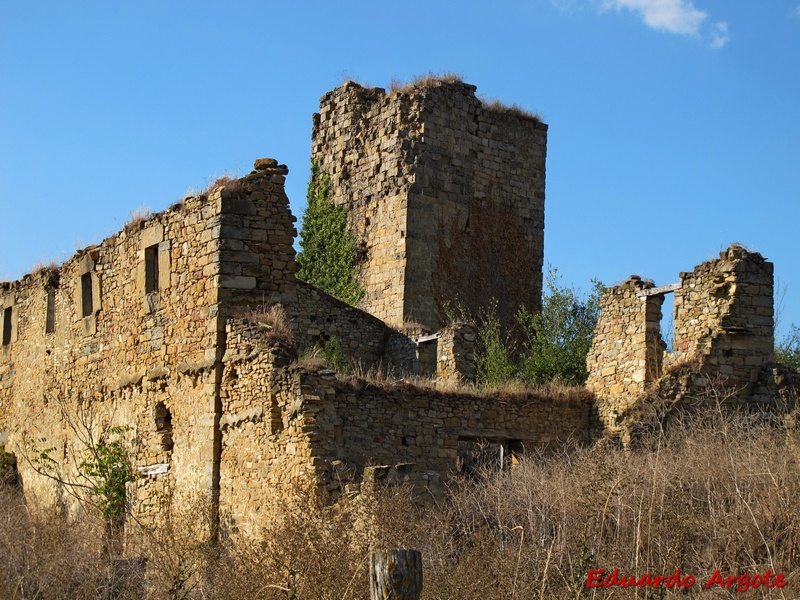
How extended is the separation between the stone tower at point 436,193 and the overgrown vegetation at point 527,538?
942 cm

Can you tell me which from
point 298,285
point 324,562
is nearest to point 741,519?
point 324,562

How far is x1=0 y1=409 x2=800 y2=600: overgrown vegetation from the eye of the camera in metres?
12.5

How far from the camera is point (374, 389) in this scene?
16672mm

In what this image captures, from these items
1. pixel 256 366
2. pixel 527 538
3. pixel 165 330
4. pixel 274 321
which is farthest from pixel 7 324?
pixel 527 538

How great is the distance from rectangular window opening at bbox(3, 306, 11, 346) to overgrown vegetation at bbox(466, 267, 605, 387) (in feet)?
25.6

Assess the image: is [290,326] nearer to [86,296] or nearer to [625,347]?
[625,347]

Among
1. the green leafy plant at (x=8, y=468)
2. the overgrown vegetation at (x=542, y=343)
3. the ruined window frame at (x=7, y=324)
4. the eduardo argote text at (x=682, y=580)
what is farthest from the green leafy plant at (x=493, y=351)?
the ruined window frame at (x=7, y=324)

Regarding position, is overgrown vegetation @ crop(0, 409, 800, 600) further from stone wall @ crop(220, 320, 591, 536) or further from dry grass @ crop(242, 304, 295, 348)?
dry grass @ crop(242, 304, 295, 348)

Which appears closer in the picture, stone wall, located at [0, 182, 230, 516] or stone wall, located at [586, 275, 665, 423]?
stone wall, located at [0, 182, 230, 516]

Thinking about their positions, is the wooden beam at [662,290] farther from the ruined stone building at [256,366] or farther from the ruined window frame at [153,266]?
the ruined window frame at [153,266]

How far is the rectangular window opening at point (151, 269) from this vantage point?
Answer: 1834 cm

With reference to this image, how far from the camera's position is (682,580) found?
1247 centimetres

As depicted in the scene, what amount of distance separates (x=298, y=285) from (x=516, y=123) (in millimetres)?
6748

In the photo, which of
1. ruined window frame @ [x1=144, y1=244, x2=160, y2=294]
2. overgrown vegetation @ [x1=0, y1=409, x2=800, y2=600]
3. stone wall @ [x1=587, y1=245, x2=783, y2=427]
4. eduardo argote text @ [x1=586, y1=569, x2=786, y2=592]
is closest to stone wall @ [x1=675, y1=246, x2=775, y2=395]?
stone wall @ [x1=587, y1=245, x2=783, y2=427]
